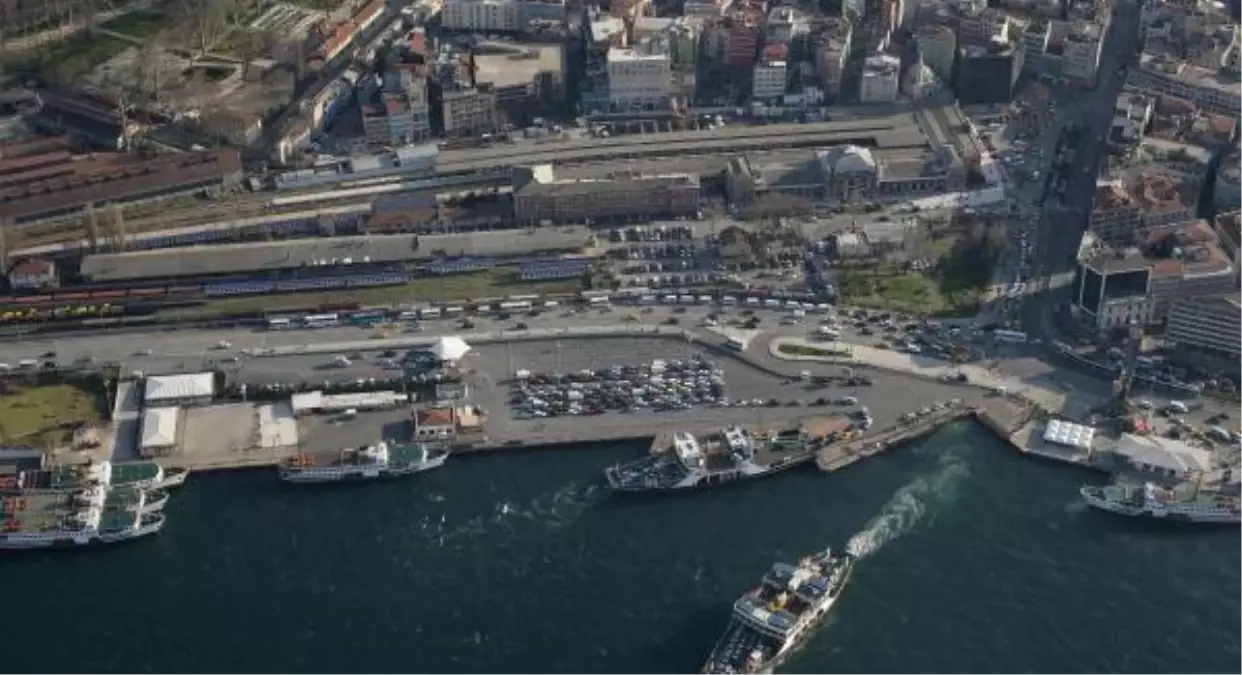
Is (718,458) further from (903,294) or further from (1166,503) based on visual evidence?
(1166,503)

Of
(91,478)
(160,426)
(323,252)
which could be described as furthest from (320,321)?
(91,478)

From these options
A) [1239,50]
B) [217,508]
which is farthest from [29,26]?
[1239,50]

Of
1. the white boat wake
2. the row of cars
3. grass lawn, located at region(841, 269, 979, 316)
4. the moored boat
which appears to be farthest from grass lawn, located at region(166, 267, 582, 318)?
the white boat wake

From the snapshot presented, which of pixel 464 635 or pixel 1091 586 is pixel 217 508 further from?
pixel 1091 586

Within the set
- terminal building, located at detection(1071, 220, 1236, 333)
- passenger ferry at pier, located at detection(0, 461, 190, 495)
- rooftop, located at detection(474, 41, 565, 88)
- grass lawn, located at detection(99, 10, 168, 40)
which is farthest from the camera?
grass lawn, located at detection(99, 10, 168, 40)

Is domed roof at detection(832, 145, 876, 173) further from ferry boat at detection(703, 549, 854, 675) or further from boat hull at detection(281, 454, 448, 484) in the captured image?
ferry boat at detection(703, 549, 854, 675)

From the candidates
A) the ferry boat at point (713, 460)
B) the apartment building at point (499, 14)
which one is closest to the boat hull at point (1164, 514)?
the ferry boat at point (713, 460)
